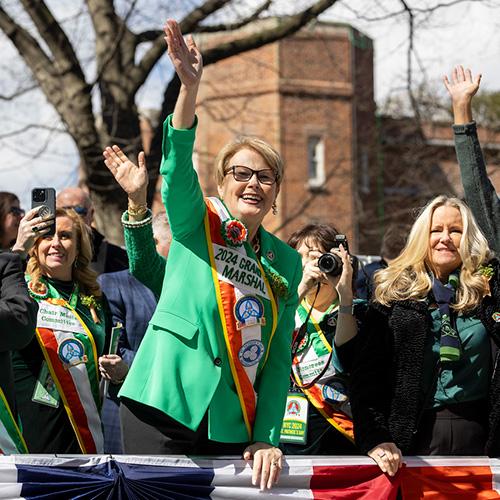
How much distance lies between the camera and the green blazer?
13.2 feet

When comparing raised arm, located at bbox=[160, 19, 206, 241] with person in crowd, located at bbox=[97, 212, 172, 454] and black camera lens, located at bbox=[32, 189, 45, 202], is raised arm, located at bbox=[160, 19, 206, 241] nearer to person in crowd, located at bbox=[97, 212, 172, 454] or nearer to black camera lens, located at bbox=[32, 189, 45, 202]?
black camera lens, located at bbox=[32, 189, 45, 202]

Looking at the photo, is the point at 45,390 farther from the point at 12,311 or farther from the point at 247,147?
the point at 247,147

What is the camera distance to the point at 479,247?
5.11m

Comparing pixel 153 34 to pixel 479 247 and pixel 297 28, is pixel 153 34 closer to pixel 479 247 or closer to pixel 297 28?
pixel 297 28

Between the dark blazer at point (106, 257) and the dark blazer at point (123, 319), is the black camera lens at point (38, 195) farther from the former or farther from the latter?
the dark blazer at point (106, 257)

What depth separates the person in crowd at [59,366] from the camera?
5.31 m

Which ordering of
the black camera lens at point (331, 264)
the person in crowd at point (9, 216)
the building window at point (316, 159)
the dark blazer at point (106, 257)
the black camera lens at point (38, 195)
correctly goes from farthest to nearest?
the building window at point (316, 159)
the dark blazer at point (106, 257)
the person in crowd at point (9, 216)
the black camera lens at point (38, 195)
the black camera lens at point (331, 264)

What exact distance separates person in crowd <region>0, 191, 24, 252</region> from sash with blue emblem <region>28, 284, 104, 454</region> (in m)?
1.26

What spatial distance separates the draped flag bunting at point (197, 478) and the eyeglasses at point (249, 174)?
1092mm

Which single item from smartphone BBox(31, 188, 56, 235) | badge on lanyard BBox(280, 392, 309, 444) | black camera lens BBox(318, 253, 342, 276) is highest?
smartphone BBox(31, 188, 56, 235)

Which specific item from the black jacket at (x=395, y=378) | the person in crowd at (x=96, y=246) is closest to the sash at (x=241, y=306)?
the black jacket at (x=395, y=378)

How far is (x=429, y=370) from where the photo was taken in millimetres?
4828

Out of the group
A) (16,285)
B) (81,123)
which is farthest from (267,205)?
(81,123)

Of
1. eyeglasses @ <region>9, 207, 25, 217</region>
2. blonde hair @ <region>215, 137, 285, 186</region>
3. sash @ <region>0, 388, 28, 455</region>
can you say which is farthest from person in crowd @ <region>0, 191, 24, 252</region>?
blonde hair @ <region>215, 137, 285, 186</region>
